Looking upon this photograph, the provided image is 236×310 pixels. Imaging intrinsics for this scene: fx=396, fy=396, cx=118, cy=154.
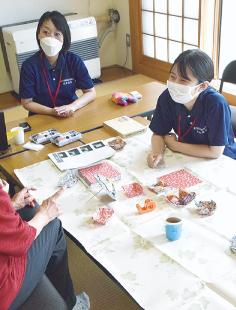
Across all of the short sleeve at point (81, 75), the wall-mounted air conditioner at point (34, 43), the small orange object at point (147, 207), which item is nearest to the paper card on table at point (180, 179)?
the small orange object at point (147, 207)

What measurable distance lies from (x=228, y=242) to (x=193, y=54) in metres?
0.85

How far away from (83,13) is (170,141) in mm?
3321

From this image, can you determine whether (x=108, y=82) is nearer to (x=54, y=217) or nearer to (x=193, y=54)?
(x=193, y=54)

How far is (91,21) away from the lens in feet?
14.5

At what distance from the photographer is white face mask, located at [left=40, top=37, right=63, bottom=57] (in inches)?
93.4

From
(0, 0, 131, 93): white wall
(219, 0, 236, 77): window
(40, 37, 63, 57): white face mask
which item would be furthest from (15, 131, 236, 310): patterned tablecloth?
(0, 0, 131, 93): white wall

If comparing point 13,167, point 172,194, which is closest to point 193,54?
point 172,194

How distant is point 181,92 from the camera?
1764mm

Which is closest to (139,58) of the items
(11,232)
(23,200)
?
(23,200)

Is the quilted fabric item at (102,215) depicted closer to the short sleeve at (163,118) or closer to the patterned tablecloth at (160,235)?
the patterned tablecloth at (160,235)

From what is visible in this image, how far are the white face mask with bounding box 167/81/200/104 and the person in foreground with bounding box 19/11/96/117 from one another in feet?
2.52

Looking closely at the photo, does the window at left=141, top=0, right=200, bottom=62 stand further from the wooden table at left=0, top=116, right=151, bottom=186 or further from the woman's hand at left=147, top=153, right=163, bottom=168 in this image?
the woman's hand at left=147, top=153, right=163, bottom=168

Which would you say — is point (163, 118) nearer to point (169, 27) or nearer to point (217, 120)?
point (217, 120)

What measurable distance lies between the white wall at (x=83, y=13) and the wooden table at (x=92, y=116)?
233 cm
